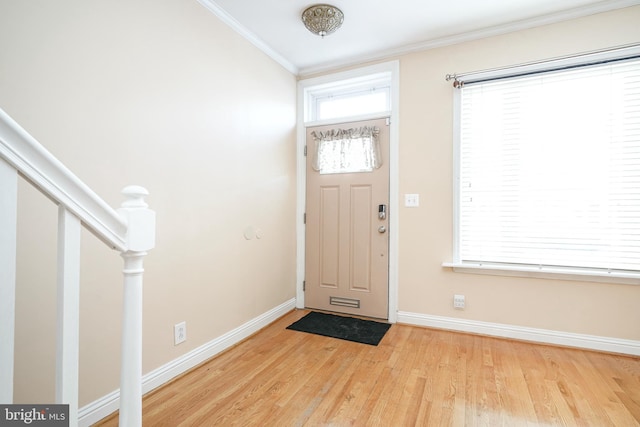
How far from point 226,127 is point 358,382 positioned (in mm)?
2061

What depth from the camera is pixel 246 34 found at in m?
2.67

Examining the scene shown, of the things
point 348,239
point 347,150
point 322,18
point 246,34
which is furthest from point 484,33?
point 348,239

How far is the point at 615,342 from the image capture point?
2352 millimetres

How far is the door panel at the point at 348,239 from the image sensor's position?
3074 millimetres

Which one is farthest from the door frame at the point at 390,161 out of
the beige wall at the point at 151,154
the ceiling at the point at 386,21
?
the beige wall at the point at 151,154

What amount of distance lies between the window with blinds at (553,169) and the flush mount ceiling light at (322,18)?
1.26 meters

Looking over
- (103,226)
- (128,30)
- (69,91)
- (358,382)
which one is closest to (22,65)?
(69,91)

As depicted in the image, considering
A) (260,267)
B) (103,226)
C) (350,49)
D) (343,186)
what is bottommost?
(260,267)

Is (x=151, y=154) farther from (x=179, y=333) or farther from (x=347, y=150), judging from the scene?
(x=347, y=150)

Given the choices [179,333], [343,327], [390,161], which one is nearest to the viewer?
[179,333]

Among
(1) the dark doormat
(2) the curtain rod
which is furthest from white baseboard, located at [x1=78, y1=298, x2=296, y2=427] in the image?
(2) the curtain rod

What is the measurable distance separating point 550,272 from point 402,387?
1.56 m

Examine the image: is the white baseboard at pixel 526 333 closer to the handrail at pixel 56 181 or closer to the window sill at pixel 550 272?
the window sill at pixel 550 272

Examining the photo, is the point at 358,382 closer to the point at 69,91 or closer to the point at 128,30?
the point at 69,91
